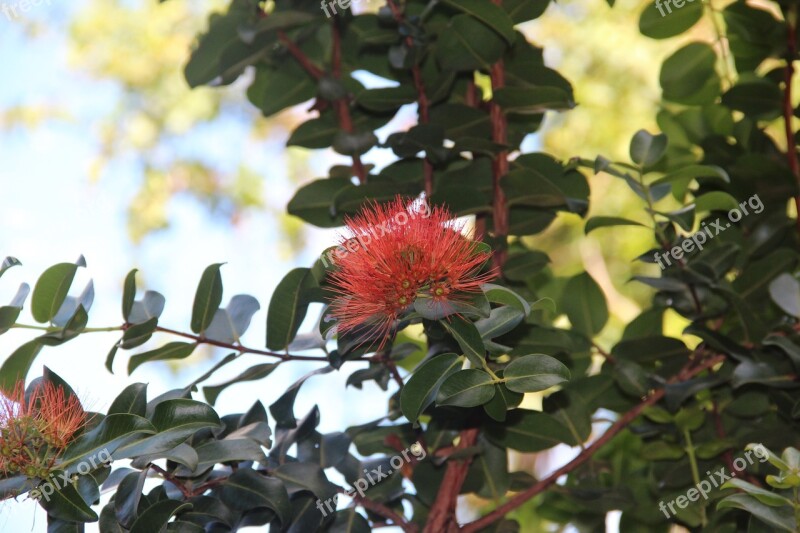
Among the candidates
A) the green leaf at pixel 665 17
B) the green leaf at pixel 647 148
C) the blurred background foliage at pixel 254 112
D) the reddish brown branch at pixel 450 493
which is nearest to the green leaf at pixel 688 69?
the green leaf at pixel 665 17

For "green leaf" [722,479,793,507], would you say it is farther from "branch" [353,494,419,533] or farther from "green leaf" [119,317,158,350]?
"green leaf" [119,317,158,350]

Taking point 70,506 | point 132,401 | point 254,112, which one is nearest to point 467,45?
point 132,401

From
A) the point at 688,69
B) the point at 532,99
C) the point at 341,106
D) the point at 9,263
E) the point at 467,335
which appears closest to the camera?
the point at 467,335

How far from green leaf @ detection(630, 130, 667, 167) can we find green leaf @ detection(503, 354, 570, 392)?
41 cm

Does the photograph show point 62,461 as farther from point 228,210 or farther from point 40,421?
point 228,210

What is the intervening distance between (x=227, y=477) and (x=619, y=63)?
10.6ft

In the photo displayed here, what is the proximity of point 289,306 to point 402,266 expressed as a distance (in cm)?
23

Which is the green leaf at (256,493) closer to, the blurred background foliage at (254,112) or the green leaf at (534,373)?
the green leaf at (534,373)

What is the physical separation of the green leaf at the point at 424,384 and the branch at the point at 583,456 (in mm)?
271

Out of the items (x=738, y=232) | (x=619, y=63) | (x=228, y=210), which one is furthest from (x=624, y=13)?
(x=738, y=232)

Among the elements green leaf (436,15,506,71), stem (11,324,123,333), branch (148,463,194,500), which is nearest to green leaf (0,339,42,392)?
stem (11,324,123,333)

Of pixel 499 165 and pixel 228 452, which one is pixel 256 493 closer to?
pixel 228 452

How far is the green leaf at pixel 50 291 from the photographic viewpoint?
A: 94 centimetres

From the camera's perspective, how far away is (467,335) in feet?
2.38
